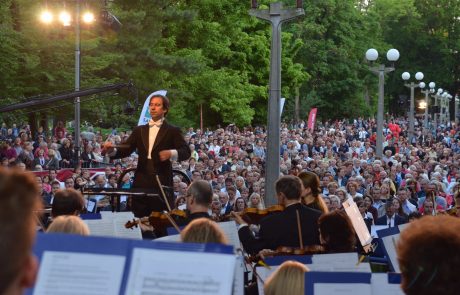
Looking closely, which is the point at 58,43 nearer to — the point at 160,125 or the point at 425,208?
the point at 425,208

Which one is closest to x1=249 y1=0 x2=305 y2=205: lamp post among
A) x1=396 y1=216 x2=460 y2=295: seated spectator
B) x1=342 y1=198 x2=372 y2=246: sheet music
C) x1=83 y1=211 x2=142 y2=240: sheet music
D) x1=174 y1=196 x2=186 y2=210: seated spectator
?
x1=174 y1=196 x2=186 y2=210: seated spectator

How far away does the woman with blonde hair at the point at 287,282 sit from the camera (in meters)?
4.76

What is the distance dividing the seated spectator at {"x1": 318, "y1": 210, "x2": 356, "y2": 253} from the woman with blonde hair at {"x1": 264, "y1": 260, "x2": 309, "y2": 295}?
281 centimetres

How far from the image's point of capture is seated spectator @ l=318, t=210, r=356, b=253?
25.0 feet

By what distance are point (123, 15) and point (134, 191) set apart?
97.7 ft

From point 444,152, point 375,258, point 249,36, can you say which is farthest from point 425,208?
point 249,36

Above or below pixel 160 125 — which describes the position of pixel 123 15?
above

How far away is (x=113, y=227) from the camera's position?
25.8 feet

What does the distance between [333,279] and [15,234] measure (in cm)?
267

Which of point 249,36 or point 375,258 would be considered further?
point 249,36

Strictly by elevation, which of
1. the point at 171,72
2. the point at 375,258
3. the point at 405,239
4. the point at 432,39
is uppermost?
the point at 432,39

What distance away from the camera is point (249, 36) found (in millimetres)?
54188

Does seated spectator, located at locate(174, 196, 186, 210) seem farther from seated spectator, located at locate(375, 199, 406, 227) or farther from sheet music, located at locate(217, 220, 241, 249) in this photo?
sheet music, located at locate(217, 220, 241, 249)

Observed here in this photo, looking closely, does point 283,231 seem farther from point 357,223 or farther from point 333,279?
point 333,279
